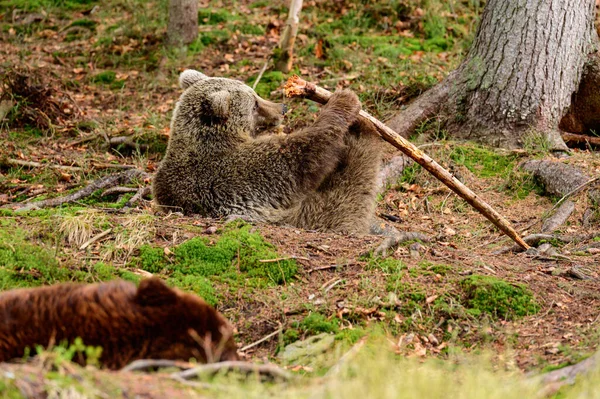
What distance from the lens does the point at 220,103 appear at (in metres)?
7.57

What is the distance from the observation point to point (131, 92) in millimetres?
12414

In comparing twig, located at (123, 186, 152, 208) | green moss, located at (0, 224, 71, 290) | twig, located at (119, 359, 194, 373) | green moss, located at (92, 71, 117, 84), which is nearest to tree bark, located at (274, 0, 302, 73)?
green moss, located at (92, 71, 117, 84)

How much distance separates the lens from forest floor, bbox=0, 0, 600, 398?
15.6 ft

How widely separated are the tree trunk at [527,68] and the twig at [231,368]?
20.4 feet

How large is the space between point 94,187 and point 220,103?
247cm

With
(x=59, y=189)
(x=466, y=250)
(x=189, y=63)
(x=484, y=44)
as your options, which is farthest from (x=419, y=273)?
(x=189, y=63)

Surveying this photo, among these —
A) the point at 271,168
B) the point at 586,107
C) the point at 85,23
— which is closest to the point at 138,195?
the point at 271,168

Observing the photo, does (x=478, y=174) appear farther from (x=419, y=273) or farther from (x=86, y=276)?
(x=86, y=276)

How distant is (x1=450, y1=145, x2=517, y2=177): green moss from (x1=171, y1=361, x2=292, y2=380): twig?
18.9 feet

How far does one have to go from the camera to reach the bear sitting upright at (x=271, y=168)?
743cm

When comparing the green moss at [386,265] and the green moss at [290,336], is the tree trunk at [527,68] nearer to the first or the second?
the green moss at [386,265]

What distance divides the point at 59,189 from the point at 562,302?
6426 mm

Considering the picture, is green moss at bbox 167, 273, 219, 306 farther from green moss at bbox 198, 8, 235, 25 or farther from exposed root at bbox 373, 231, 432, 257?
green moss at bbox 198, 8, 235, 25

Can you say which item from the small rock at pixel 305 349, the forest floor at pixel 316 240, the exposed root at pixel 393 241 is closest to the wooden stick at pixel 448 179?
the forest floor at pixel 316 240
